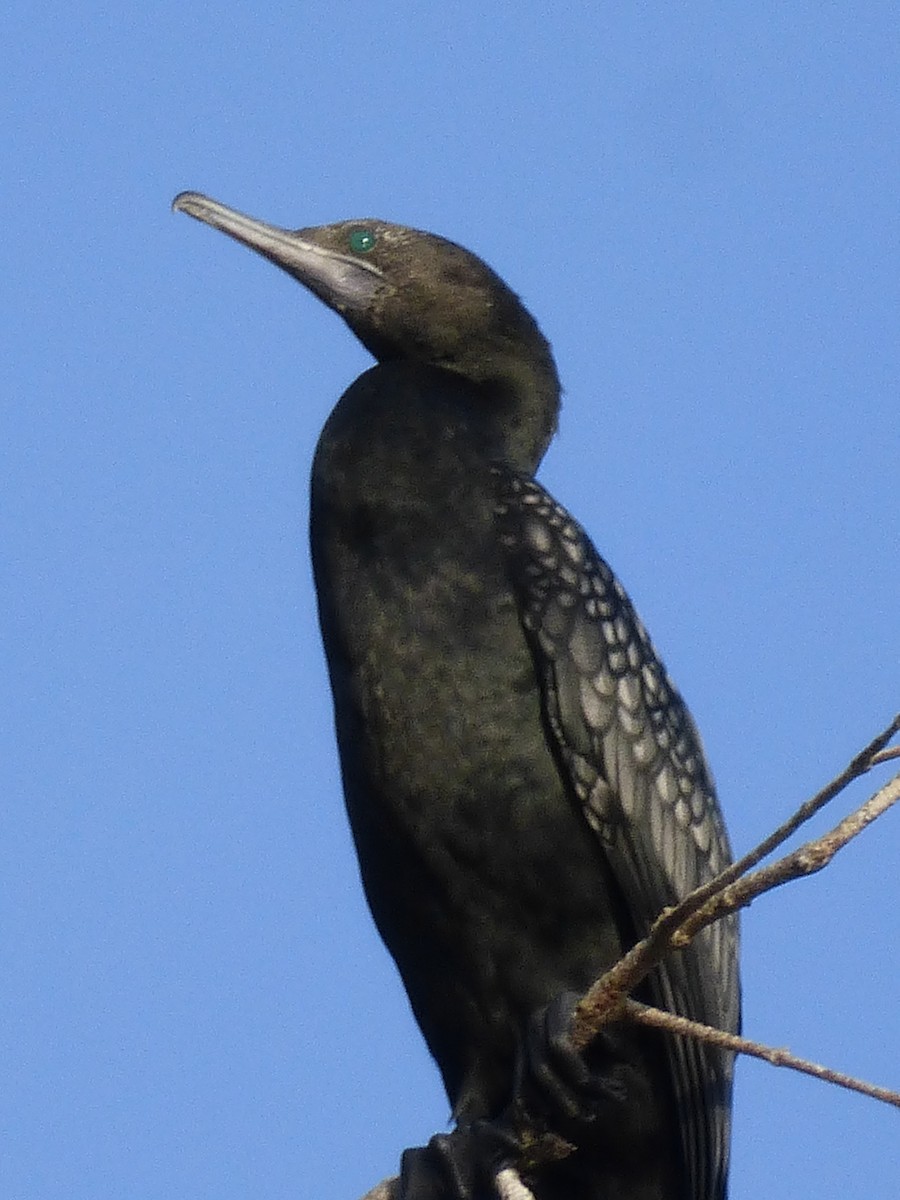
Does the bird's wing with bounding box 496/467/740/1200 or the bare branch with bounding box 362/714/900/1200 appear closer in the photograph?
the bare branch with bounding box 362/714/900/1200

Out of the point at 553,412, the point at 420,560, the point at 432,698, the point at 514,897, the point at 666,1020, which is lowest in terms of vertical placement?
the point at 666,1020

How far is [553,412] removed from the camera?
619 cm

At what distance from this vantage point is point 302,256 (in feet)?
21.5

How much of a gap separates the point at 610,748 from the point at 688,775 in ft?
1.43

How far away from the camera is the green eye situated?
21.4 ft

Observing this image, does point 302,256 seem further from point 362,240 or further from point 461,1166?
point 461,1166

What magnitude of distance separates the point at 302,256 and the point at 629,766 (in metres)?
2.08

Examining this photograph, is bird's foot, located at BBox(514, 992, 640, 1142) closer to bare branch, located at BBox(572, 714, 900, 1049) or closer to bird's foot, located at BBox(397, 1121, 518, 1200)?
bird's foot, located at BBox(397, 1121, 518, 1200)

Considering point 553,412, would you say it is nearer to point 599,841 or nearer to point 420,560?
point 420,560

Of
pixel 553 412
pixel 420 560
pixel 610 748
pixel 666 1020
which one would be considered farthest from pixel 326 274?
pixel 666 1020

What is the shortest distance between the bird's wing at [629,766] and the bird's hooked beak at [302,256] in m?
1.08

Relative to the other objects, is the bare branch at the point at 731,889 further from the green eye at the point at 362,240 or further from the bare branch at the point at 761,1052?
the green eye at the point at 362,240

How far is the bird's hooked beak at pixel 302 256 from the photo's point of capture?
6426 millimetres

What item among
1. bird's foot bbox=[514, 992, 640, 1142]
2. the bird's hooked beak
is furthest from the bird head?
bird's foot bbox=[514, 992, 640, 1142]
